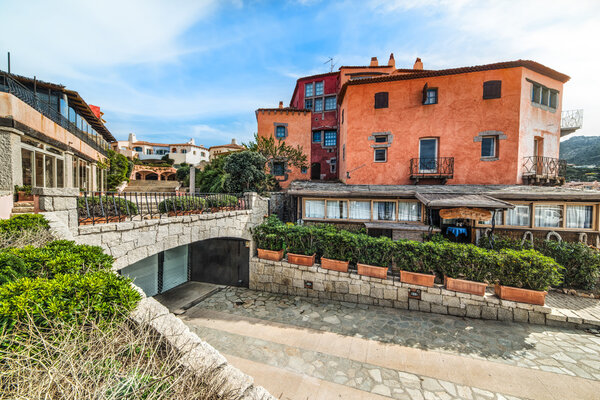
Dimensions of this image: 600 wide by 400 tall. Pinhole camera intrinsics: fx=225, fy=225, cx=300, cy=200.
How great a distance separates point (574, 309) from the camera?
7203mm

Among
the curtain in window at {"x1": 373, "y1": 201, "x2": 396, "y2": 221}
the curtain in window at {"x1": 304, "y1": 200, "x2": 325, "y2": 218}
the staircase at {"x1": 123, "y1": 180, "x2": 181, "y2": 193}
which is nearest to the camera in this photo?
the curtain in window at {"x1": 373, "y1": 201, "x2": 396, "y2": 221}

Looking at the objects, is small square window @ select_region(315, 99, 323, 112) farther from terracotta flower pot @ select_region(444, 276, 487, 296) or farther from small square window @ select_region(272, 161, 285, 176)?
terracotta flower pot @ select_region(444, 276, 487, 296)

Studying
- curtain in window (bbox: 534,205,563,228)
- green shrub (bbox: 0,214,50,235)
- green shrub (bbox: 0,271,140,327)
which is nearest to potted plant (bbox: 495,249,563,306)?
curtain in window (bbox: 534,205,563,228)

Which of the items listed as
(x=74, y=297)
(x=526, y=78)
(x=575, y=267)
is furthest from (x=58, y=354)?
(x=526, y=78)

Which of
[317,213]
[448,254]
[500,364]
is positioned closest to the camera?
[500,364]

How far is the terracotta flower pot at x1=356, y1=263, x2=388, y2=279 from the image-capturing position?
27.5 feet

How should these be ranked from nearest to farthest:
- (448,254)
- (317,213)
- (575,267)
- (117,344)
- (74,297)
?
(117,344) < (74,297) < (448,254) < (575,267) < (317,213)

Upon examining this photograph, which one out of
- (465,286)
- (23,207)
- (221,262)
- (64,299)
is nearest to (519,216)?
(465,286)

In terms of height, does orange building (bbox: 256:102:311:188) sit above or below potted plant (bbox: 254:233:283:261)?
above

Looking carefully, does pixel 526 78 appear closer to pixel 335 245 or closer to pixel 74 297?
pixel 335 245

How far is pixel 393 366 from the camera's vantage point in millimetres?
5418

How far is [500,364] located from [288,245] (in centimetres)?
724

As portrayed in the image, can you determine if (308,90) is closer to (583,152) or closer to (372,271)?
(372,271)

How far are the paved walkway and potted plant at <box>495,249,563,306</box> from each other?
0.88 meters
